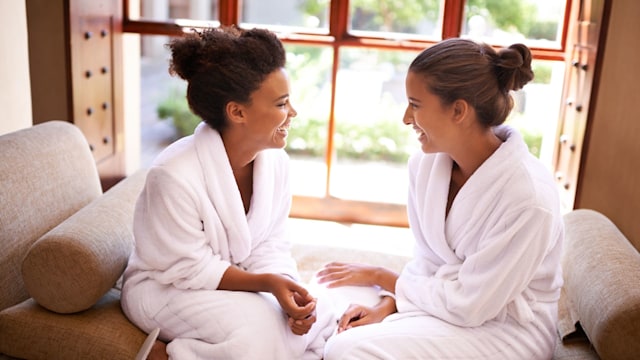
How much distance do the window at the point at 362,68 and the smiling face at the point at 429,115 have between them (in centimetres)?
163

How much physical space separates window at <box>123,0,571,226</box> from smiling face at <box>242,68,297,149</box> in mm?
1609

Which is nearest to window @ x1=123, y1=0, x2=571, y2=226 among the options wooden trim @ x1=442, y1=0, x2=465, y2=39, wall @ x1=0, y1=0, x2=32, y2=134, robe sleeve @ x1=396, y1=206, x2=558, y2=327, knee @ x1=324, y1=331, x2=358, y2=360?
wooden trim @ x1=442, y1=0, x2=465, y2=39

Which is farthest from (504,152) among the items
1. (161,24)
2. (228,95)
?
(161,24)

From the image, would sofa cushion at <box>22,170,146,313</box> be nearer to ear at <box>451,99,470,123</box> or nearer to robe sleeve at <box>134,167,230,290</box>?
robe sleeve at <box>134,167,230,290</box>

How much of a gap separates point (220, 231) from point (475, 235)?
626 mm

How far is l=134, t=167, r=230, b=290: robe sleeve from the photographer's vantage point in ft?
5.61

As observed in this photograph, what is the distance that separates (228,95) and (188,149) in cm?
17

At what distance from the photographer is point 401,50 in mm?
3406

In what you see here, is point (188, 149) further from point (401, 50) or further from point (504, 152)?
point (401, 50)

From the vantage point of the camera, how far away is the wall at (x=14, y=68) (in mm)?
2861

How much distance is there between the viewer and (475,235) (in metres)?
1.74

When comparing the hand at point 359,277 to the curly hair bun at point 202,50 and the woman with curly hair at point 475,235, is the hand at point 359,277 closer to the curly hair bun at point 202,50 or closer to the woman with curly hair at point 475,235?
the woman with curly hair at point 475,235

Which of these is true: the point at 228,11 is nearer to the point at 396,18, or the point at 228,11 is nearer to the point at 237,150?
the point at 396,18

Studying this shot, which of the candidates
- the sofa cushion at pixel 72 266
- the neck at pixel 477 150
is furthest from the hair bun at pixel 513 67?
the sofa cushion at pixel 72 266
